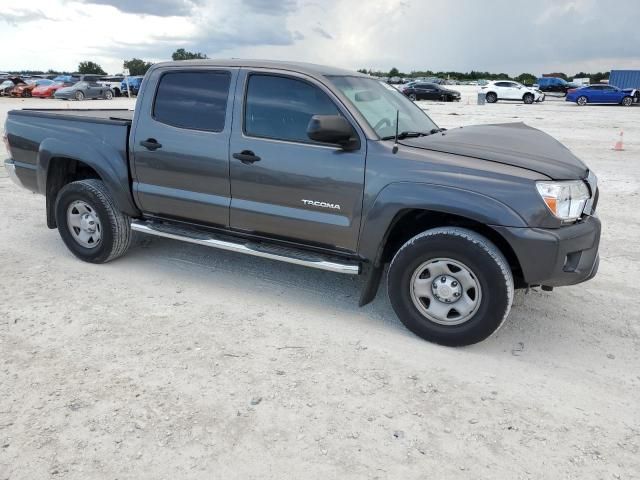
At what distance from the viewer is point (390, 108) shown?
443 centimetres

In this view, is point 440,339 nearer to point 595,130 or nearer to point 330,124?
point 330,124

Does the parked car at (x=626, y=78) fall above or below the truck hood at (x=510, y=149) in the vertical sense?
above

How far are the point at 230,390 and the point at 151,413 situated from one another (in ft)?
1.52

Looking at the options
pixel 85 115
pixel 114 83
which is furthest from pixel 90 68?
pixel 85 115

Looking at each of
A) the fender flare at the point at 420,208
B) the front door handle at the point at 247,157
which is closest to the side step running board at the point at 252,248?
the fender flare at the point at 420,208

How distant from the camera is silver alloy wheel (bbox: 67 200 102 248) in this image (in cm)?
509

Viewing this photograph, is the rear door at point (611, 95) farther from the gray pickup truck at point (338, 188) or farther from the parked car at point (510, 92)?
the gray pickup truck at point (338, 188)

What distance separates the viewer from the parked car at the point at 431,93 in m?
35.7

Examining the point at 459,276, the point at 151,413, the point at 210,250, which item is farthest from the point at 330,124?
the point at 210,250

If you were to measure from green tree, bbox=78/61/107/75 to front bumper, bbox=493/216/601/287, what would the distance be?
76326mm

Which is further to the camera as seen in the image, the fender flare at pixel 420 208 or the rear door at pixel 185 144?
the rear door at pixel 185 144

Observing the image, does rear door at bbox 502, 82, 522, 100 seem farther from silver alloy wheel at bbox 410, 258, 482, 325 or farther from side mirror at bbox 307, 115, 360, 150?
silver alloy wheel at bbox 410, 258, 482, 325

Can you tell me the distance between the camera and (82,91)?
34.3 m

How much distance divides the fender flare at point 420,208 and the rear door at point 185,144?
126 centimetres
